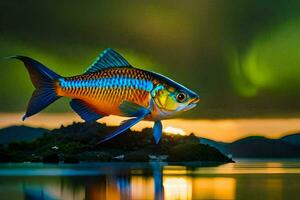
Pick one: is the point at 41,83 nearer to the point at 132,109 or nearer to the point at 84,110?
the point at 84,110

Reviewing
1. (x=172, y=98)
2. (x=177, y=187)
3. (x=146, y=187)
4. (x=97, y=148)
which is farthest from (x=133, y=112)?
(x=97, y=148)

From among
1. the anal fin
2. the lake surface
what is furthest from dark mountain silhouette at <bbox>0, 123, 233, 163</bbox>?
the anal fin

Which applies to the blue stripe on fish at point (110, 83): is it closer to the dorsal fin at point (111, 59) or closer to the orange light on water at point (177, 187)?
the dorsal fin at point (111, 59)

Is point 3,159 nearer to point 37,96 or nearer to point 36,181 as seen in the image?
point 36,181

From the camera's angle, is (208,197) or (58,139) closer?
(208,197)

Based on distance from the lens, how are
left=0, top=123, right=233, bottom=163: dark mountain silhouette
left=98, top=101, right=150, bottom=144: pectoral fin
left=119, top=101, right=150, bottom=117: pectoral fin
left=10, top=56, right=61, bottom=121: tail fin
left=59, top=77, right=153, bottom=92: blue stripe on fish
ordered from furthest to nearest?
1. left=0, top=123, right=233, bottom=163: dark mountain silhouette
2. left=10, top=56, right=61, bottom=121: tail fin
3. left=59, top=77, right=153, bottom=92: blue stripe on fish
4. left=119, top=101, right=150, bottom=117: pectoral fin
5. left=98, top=101, right=150, bottom=144: pectoral fin

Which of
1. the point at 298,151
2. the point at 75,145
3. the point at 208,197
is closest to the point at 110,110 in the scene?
the point at 208,197

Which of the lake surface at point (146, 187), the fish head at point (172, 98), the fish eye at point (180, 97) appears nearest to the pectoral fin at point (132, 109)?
the fish head at point (172, 98)

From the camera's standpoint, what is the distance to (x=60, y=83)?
5074 millimetres

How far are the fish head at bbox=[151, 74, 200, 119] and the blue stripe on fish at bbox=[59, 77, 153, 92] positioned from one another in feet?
0.27

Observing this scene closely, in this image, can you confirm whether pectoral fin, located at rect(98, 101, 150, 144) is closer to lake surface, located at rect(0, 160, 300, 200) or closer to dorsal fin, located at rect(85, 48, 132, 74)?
Result: dorsal fin, located at rect(85, 48, 132, 74)

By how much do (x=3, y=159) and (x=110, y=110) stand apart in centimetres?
495

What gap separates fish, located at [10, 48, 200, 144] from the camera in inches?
191

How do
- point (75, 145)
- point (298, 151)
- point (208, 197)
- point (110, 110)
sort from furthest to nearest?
point (298, 151) → point (75, 145) → point (110, 110) → point (208, 197)
